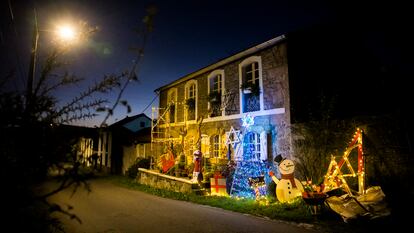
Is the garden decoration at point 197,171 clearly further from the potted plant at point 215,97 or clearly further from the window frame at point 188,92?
the window frame at point 188,92

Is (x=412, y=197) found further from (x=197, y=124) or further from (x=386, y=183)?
(x=197, y=124)

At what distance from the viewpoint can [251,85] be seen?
14.4 metres

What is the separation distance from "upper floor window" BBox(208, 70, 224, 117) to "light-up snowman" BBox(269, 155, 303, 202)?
5.95 metres

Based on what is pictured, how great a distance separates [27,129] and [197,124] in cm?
1604

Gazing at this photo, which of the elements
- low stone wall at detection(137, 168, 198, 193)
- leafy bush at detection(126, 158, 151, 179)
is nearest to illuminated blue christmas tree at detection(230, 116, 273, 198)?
low stone wall at detection(137, 168, 198, 193)

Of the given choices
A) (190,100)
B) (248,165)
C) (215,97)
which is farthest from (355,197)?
(190,100)

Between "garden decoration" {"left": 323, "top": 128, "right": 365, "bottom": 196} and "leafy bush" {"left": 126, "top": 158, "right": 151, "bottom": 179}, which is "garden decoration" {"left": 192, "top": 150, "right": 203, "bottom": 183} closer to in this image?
"garden decoration" {"left": 323, "top": 128, "right": 365, "bottom": 196}

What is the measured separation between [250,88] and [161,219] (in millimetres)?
8119

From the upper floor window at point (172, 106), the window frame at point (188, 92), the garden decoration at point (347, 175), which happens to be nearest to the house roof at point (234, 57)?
the window frame at point (188, 92)

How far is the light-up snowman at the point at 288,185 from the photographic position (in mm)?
10906

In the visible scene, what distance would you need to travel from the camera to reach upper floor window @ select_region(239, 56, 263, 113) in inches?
561

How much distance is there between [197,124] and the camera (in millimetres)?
18031

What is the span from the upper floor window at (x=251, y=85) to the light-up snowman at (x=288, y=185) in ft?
12.1

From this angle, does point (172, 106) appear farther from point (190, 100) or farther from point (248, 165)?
point (248, 165)
